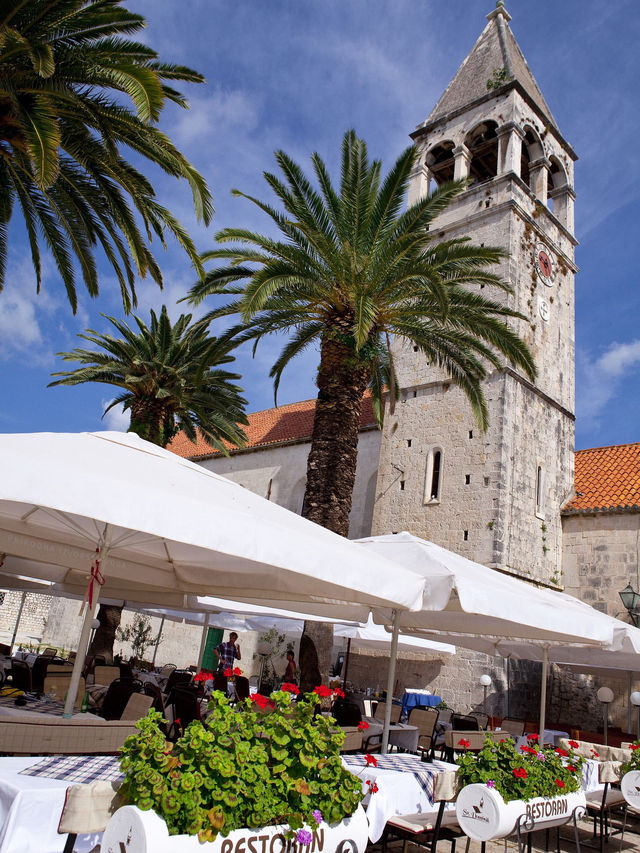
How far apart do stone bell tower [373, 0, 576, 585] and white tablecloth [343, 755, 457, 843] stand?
12169 millimetres

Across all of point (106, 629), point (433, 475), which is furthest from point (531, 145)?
point (106, 629)

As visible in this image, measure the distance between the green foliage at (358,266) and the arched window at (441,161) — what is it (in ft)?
40.6

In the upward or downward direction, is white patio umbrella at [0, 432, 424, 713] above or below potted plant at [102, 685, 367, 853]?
above

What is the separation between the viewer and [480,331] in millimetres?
12797

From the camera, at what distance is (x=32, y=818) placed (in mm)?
2955

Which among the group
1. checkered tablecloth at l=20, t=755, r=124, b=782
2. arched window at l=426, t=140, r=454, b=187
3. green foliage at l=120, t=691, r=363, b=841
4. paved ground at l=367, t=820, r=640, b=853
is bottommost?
paved ground at l=367, t=820, r=640, b=853

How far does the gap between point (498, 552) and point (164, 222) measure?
11544mm

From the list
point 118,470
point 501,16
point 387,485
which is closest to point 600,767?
point 118,470

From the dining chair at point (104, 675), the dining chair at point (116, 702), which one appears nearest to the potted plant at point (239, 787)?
the dining chair at point (116, 702)

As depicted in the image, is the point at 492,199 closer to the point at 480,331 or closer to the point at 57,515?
the point at 480,331

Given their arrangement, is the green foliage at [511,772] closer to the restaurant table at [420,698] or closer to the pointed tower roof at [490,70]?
the restaurant table at [420,698]

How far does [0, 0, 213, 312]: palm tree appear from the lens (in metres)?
7.69

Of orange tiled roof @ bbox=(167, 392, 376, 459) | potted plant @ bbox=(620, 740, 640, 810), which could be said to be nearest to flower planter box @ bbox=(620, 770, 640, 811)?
potted plant @ bbox=(620, 740, 640, 810)

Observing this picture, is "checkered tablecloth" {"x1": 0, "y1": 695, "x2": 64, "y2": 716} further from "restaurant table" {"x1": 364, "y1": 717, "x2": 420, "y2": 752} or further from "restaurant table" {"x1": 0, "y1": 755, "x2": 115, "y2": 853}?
"restaurant table" {"x1": 364, "y1": 717, "x2": 420, "y2": 752}
